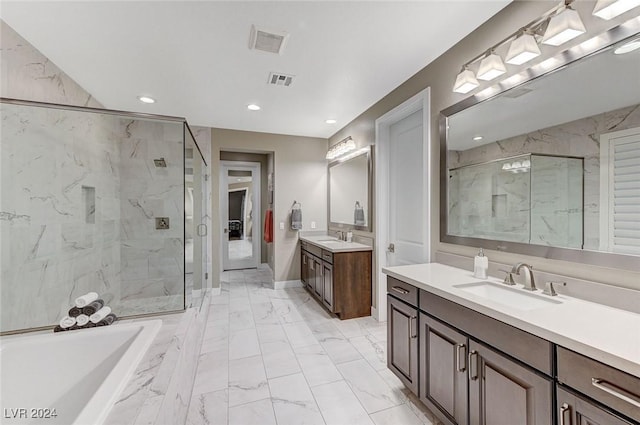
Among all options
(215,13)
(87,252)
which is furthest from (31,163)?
(215,13)

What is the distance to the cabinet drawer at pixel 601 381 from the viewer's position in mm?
771

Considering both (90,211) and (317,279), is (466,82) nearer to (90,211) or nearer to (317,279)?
(317,279)

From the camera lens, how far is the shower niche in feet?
4.38

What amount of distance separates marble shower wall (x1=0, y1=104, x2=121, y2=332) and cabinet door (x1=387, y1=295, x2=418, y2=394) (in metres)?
2.61

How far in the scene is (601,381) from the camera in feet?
2.75

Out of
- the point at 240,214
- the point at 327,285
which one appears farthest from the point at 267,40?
the point at 240,214

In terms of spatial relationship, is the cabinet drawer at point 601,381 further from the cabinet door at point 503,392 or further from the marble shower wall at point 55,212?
the marble shower wall at point 55,212

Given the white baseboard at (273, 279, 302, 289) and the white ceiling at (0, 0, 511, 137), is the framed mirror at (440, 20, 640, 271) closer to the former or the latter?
the white ceiling at (0, 0, 511, 137)

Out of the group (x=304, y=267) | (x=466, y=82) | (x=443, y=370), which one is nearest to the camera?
(x=443, y=370)

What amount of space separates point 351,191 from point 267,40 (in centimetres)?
218

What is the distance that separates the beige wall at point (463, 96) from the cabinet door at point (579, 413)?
0.58m

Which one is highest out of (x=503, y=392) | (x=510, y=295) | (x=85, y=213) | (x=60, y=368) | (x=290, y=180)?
(x=290, y=180)

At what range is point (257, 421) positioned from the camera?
1.67m

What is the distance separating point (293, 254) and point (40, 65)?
11.6 feet
